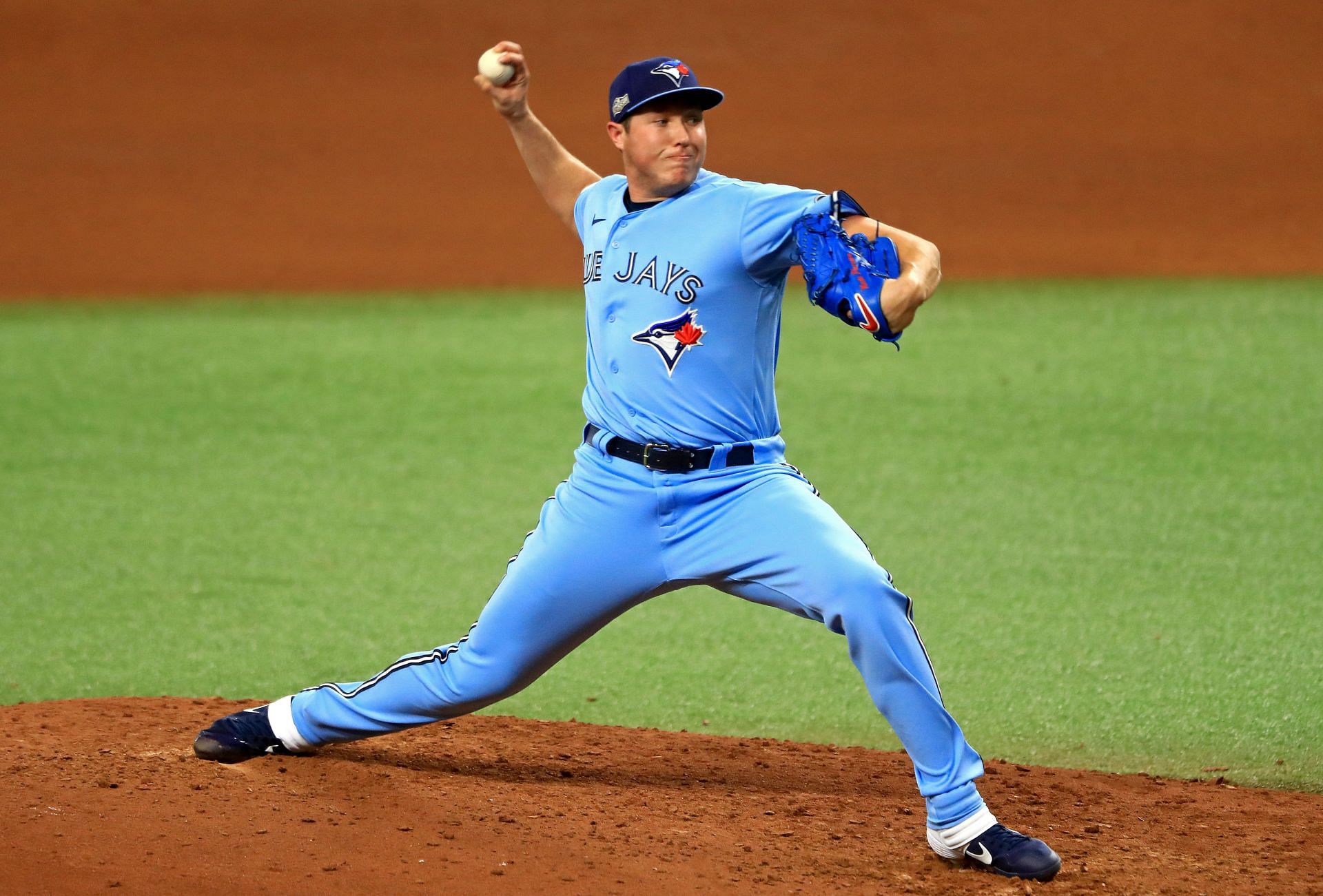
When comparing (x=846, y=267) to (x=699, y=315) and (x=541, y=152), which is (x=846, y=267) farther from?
(x=541, y=152)

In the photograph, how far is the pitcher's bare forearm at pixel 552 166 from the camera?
438cm

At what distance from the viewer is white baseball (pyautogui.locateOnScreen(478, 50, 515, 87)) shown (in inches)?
169

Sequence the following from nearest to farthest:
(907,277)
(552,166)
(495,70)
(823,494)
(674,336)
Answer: (907,277), (674,336), (495,70), (552,166), (823,494)

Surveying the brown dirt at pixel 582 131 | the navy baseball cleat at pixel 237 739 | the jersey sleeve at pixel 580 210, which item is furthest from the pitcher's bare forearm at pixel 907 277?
the brown dirt at pixel 582 131

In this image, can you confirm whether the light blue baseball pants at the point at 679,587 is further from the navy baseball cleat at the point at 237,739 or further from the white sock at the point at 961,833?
the navy baseball cleat at the point at 237,739

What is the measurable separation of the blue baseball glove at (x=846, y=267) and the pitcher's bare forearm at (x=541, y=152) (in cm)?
105

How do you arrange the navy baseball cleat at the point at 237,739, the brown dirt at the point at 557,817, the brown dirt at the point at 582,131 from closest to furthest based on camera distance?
the brown dirt at the point at 557,817
the navy baseball cleat at the point at 237,739
the brown dirt at the point at 582,131

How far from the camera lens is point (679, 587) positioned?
3766mm

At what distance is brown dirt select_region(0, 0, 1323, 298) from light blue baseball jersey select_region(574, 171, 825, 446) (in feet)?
29.9

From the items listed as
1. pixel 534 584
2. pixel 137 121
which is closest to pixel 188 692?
pixel 534 584

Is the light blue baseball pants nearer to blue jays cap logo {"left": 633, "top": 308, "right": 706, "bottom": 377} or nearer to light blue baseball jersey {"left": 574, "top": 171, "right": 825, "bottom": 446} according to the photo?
light blue baseball jersey {"left": 574, "top": 171, "right": 825, "bottom": 446}

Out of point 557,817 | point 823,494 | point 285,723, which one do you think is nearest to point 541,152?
point 285,723

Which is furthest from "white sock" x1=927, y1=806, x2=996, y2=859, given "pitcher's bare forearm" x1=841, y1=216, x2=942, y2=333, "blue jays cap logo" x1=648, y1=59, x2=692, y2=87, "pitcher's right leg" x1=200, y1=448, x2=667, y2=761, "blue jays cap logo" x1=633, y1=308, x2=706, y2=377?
"blue jays cap logo" x1=648, y1=59, x2=692, y2=87

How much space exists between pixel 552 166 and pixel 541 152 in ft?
0.18
